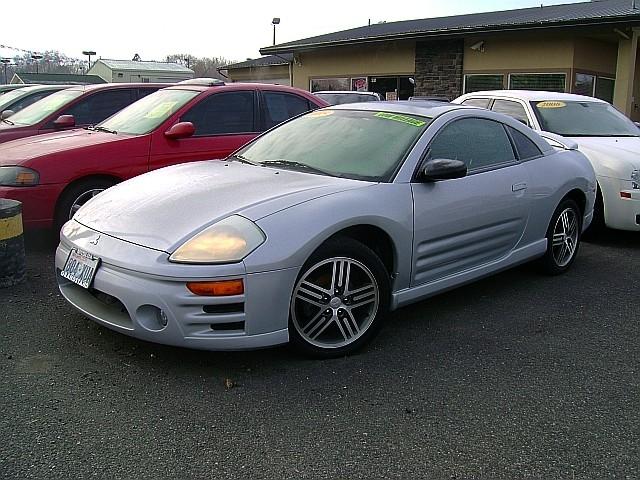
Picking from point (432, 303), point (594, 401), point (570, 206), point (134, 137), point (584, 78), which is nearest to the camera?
point (594, 401)

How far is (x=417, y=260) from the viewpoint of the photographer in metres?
4.01

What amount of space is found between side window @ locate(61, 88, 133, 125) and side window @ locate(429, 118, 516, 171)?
200 inches

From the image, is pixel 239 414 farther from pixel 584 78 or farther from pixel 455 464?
pixel 584 78

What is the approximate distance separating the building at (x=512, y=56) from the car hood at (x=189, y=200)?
1137 cm

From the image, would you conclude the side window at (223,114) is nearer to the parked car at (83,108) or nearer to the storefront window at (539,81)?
the parked car at (83,108)

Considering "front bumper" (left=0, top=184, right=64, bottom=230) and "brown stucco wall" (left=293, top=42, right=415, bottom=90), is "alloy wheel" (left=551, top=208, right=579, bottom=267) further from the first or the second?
"brown stucco wall" (left=293, top=42, right=415, bottom=90)

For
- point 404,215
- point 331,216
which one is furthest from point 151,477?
point 404,215

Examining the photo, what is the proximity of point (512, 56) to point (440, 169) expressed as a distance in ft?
41.3

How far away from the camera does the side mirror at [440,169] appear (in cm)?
400

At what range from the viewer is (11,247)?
4684 millimetres

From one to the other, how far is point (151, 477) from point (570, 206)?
421 cm

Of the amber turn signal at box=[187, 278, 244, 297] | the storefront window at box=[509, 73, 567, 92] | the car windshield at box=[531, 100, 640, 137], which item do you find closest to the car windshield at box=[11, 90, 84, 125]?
the car windshield at box=[531, 100, 640, 137]

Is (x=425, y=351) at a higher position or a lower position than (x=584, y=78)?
lower

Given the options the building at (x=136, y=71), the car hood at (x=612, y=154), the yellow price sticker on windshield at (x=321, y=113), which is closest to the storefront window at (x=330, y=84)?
the car hood at (x=612, y=154)
